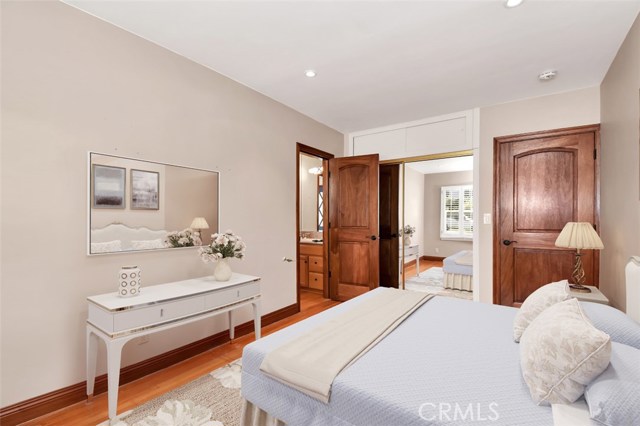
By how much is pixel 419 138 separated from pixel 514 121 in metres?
1.12

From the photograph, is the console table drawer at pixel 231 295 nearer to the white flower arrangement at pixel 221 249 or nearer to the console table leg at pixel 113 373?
the white flower arrangement at pixel 221 249

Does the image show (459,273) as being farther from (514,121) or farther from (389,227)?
(514,121)

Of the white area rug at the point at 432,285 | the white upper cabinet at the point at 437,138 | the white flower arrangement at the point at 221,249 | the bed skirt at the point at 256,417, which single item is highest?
the white upper cabinet at the point at 437,138

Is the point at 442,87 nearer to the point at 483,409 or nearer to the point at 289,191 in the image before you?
the point at 289,191

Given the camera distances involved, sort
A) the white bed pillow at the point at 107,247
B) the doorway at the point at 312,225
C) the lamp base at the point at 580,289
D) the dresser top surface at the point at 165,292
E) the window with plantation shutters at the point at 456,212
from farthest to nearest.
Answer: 1. the window with plantation shutters at the point at 456,212
2. the doorway at the point at 312,225
3. the lamp base at the point at 580,289
4. the white bed pillow at the point at 107,247
5. the dresser top surface at the point at 165,292

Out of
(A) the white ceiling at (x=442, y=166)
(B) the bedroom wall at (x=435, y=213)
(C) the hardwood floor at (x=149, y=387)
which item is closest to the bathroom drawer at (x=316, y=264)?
(C) the hardwood floor at (x=149, y=387)

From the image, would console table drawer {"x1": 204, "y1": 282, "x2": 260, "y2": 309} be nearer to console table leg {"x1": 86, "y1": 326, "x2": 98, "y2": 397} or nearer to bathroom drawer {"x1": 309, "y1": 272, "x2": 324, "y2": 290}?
console table leg {"x1": 86, "y1": 326, "x2": 98, "y2": 397}

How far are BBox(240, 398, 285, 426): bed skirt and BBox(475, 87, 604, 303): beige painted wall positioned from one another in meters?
3.15

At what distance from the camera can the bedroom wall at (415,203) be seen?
23.5ft

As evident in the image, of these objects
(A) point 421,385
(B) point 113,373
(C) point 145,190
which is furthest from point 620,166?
(B) point 113,373

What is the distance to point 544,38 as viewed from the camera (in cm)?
231

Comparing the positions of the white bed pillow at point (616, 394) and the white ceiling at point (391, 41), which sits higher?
the white ceiling at point (391, 41)

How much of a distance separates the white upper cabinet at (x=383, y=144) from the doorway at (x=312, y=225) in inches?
21.2

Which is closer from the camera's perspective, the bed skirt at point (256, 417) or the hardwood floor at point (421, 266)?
the bed skirt at point (256, 417)
